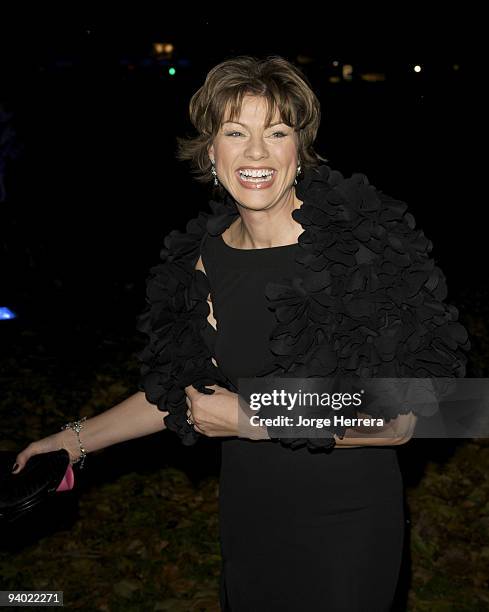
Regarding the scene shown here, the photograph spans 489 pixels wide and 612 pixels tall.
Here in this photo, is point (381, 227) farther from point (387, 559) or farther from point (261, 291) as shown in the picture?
point (387, 559)

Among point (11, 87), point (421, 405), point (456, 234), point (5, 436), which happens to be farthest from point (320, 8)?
point (421, 405)

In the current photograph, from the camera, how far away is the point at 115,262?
1217 centimetres

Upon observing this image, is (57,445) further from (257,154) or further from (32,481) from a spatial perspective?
(257,154)

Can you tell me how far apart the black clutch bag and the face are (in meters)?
1.23

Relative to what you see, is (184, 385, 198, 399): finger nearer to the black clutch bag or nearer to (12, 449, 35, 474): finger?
the black clutch bag

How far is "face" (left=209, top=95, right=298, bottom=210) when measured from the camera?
2.59m

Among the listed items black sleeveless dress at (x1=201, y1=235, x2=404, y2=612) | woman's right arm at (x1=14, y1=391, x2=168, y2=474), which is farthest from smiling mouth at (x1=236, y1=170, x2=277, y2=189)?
woman's right arm at (x1=14, y1=391, x2=168, y2=474)

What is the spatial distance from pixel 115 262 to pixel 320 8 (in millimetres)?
8323

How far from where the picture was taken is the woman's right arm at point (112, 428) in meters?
2.93

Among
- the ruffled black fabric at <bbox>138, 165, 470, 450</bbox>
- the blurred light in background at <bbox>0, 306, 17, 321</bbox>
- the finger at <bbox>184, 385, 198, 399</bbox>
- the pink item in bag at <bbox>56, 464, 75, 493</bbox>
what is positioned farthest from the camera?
the blurred light in background at <bbox>0, 306, 17, 321</bbox>

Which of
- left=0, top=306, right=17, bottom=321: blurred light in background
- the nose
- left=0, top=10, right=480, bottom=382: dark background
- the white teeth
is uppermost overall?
left=0, top=10, right=480, bottom=382: dark background

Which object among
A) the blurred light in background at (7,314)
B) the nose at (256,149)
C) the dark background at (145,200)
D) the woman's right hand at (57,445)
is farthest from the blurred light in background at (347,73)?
the woman's right hand at (57,445)

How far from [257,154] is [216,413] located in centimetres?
90

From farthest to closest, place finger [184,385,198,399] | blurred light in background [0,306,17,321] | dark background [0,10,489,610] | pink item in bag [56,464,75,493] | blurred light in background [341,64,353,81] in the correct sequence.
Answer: blurred light in background [341,64,353,81] → blurred light in background [0,306,17,321] → dark background [0,10,489,610] → pink item in bag [56,464,75,493] → finger [184,385,198,399]
